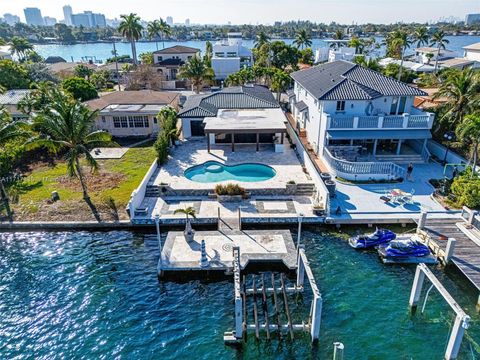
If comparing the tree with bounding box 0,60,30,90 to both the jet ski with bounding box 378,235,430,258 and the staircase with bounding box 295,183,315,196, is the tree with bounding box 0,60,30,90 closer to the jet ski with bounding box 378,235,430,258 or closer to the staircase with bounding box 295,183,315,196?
the staircase with bounding box 295,183,315,196

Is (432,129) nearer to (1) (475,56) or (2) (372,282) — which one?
(2) (372,282)

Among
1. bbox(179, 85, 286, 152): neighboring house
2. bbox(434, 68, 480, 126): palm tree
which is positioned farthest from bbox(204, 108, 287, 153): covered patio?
bbox(434, 68, 480, 126): palm tree

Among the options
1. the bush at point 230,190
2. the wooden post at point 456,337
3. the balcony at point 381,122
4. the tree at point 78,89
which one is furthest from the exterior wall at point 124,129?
the wooden post at point 456,337

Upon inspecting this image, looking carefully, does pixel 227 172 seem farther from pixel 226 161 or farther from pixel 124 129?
pixel 124 129

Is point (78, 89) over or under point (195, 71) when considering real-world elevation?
under

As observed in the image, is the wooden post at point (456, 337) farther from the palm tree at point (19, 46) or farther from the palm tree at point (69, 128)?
the palm tree at point (19, 46)

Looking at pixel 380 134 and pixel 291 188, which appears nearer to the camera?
pixel 291 188

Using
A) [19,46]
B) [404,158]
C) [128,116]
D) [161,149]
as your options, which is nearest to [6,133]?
[161,149]
